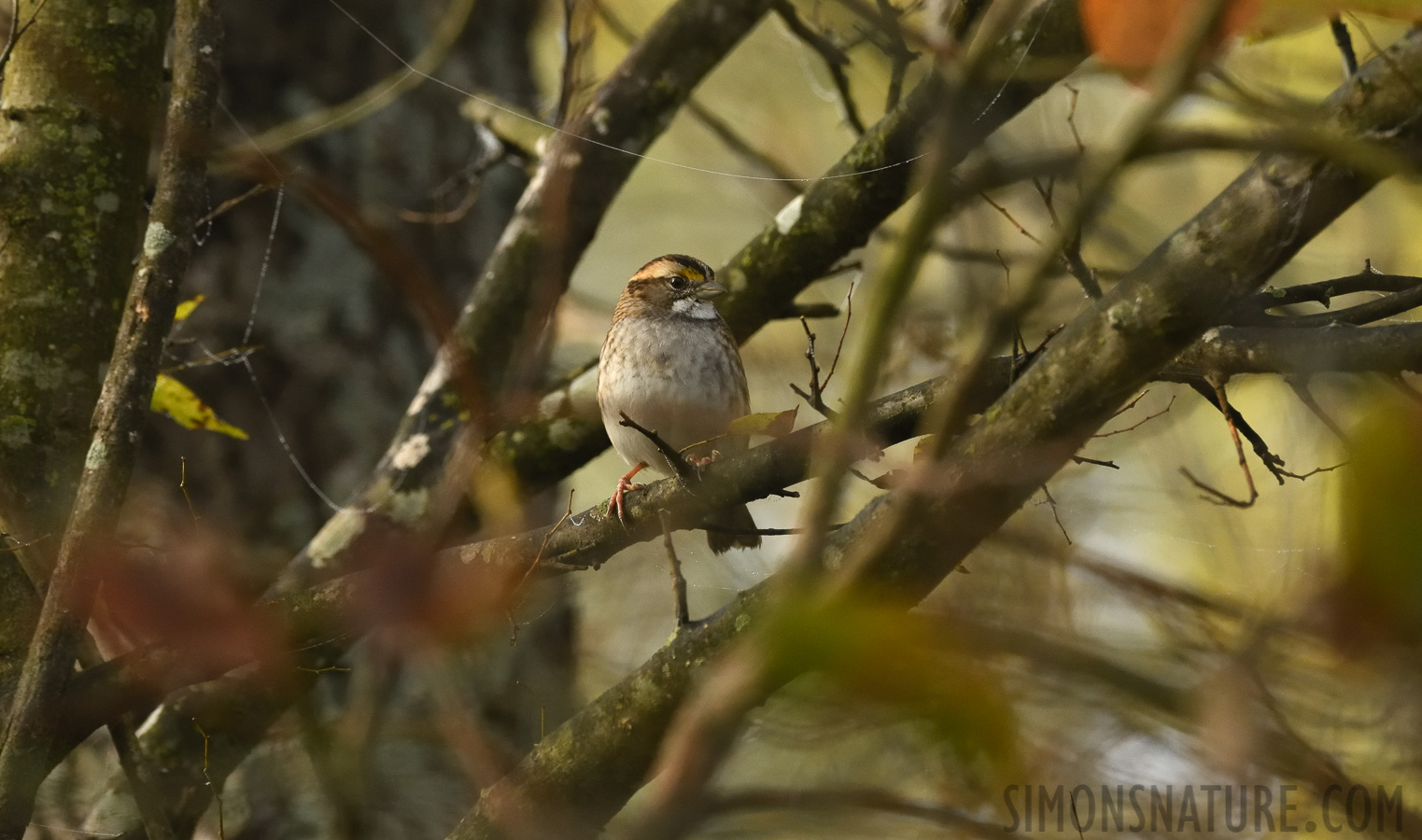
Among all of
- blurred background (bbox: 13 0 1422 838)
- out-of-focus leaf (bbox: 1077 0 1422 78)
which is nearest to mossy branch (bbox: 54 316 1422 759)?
Answer: blurred background (bbox: 13 0 1422 838)

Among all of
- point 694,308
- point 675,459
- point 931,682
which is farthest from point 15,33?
point 931,682

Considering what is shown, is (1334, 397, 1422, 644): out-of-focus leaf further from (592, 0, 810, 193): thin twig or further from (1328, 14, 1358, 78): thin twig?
(592, 0, 810, 193): thin twig

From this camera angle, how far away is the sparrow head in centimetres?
454

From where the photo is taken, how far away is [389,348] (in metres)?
5.61

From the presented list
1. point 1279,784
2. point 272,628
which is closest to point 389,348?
point 272,628

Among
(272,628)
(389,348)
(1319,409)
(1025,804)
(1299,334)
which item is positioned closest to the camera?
(1025,804)

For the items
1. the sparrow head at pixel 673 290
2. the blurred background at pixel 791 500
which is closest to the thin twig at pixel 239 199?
the blurred background at pixel 791 500

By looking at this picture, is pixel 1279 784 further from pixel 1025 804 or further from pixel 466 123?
pixel 466 123

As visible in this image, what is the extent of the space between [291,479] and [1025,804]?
4.28m

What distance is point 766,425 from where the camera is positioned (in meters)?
2.76

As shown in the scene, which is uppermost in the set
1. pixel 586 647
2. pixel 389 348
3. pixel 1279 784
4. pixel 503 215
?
pixel 503 215

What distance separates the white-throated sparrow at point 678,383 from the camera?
4.30m

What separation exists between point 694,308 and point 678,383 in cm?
34

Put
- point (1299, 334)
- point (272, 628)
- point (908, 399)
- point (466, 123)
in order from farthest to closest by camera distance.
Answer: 1. point (466, 123)
2. point (908, 399)
3. point (272, 628)
4. point (1299, 334)
